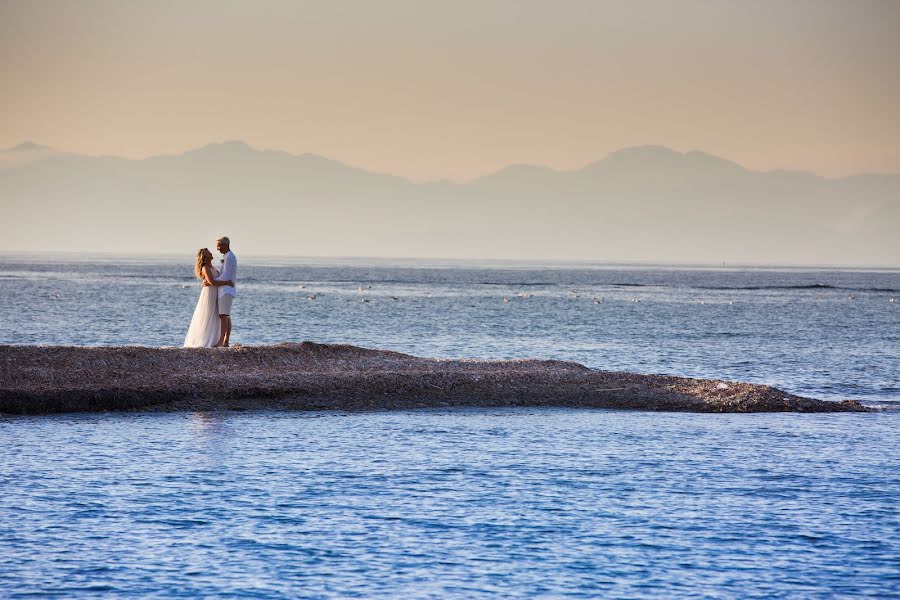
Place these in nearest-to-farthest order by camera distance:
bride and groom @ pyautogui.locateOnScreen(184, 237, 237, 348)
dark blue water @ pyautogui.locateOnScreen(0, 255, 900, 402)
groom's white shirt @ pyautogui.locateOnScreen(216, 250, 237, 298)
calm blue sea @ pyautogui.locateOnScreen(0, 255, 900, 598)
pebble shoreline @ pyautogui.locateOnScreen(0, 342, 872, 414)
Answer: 1. calm blue sea @ pyautogui.locateOnScreen(0, 255, 900, 598)
2. pebble shoreline @ pyautogui.locateOnScreen(0, 342, 872, 414)
3. groom's white shirt @ pyautogui.locateOnScreen(216, 250, 237, 298)
4. bride and groom @ pyautogui.locateOnScreen(184, 237, 237, 348)
5. dark blue water @ pyautogui.locateOnScreen(0, 255, 900, 402)

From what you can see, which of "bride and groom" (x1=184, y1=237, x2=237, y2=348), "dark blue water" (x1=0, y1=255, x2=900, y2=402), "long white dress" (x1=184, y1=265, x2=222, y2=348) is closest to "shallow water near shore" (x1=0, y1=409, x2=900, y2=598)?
"bride and groom" (x1=184, y1=237, x2=237, y2=348)

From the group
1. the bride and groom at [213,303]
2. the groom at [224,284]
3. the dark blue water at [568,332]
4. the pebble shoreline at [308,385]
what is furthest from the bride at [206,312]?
the dark blue water at [568,332]

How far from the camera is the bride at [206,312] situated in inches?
1118

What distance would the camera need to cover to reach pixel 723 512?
16.3 metres

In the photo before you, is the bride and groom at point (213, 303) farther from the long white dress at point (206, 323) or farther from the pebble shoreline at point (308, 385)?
the pebble shoreline at point (308, 385)

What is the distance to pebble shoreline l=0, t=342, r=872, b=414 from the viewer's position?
24250mm

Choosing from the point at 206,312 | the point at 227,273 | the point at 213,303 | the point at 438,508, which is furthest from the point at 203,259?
the point at 438,508

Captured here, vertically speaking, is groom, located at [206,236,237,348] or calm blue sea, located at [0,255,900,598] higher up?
groom, located at [206,236,237,348]

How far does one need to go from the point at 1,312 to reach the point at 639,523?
2271 inches

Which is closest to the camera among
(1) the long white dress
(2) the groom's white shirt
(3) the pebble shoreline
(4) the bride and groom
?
(3) the pebble shoreline

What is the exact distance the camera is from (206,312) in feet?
94.1

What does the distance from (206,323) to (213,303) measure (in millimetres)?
599

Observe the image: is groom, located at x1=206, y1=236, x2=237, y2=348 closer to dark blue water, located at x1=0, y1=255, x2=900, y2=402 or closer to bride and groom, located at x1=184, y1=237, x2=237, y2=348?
bride and groom, located at x1=184, y1=237, x2=237, y2=348

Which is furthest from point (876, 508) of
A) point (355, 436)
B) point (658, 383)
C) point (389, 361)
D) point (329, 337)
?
point (329, 337)
